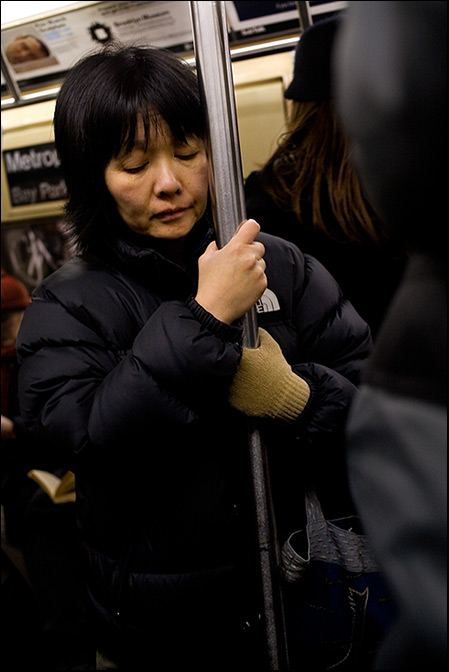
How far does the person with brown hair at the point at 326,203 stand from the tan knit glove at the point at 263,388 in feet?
1.98

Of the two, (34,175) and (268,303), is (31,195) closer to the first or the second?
(34,175)

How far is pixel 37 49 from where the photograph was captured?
3727mm

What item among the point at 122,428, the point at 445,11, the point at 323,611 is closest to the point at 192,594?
the point at 323,611

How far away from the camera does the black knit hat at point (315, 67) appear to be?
5.34 ft

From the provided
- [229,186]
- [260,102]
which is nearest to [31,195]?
[260,102]

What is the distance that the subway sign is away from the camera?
3.75 metres

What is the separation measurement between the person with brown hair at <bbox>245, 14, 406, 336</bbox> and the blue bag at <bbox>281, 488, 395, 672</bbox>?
678 millimetres

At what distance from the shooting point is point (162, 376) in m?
1.09

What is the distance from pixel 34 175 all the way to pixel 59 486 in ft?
6.31

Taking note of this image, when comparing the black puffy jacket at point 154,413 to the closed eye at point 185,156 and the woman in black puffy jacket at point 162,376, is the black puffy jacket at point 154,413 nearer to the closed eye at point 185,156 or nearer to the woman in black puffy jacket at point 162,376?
the woman in black puffy jacket at point 162,376

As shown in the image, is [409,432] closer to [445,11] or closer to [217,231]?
[445,11]

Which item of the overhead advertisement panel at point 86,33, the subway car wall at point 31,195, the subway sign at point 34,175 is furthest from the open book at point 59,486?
the overhead advertisement panel at point 86,33

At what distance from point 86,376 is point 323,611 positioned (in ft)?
1.80

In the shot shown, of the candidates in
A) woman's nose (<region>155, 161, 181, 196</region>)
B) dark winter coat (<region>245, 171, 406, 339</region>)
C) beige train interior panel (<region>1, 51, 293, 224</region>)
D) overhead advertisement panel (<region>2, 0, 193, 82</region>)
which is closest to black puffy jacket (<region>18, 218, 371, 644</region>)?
woman's nose (<region>155, 161, 181, 196</region>)
